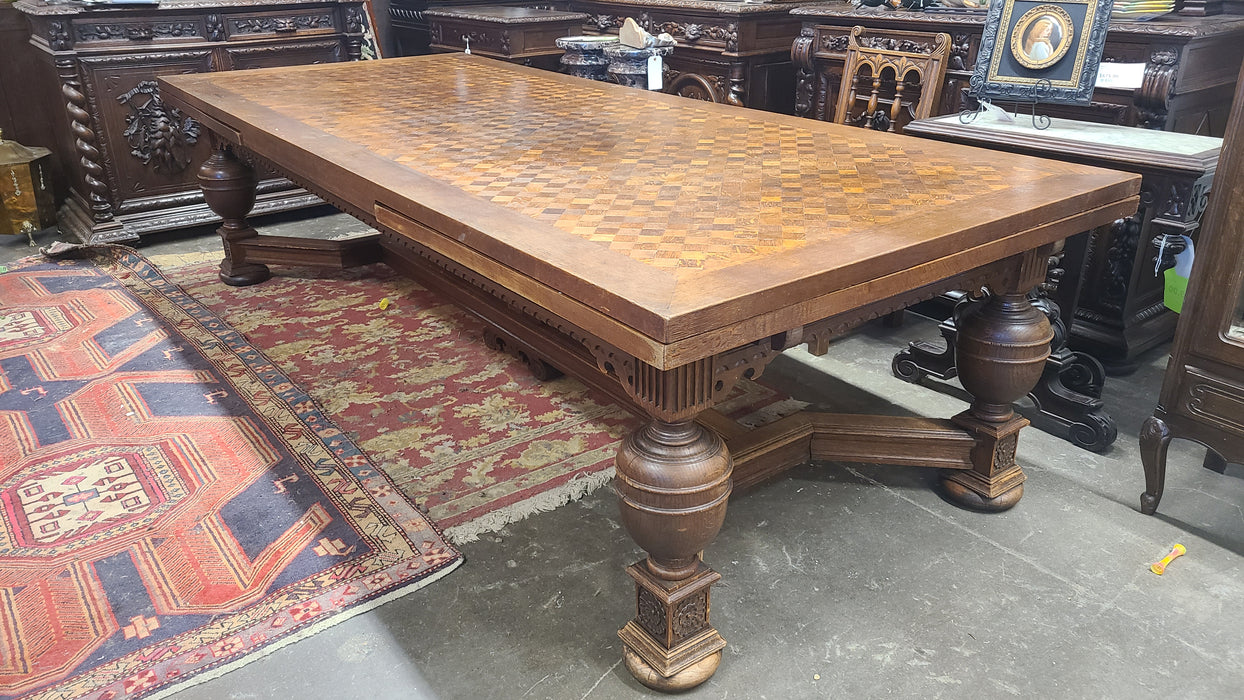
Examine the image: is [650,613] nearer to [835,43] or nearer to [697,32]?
[835,43]

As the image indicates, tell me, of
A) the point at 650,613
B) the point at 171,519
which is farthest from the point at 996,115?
the point at 171,519

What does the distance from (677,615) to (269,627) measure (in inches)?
32.3

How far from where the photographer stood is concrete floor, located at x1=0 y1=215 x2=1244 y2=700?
63.8 inches

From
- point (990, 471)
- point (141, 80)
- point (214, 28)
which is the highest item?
point (214, 28)

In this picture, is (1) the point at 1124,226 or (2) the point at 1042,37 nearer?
(2) the point at 1042,37

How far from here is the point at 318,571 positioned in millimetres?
1922

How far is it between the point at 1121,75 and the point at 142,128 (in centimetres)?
414

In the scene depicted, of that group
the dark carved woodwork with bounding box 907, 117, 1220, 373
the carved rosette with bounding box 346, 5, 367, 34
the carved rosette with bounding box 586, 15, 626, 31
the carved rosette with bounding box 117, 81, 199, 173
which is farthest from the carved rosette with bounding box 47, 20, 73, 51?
the dark carved woodwork with bounding box 907, 117, 1220, 373

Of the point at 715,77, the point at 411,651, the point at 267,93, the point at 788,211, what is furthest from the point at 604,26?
the point at 411,651

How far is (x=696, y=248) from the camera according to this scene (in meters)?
1.43

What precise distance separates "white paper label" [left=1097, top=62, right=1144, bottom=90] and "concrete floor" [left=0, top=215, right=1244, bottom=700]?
1.22 meters

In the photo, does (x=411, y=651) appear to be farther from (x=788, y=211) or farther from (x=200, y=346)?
(x=200, y=346)

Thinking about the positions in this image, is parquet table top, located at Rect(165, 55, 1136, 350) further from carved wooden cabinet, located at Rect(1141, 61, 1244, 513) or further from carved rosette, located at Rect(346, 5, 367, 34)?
carved rosette, located at Rect(346, 5, 367, 34)

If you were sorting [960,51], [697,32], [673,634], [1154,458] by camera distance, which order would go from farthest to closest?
[697,32]
[960,51]
[1154,458]
[673,634]
